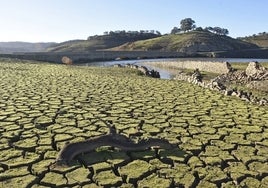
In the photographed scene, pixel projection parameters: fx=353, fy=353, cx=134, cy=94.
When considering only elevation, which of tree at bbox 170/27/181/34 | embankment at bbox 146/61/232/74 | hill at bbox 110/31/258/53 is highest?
tree at bbox 170/27/181/34

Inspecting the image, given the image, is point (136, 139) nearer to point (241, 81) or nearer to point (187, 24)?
point (241, 81)

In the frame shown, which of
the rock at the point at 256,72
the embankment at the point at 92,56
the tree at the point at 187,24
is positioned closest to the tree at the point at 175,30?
the tree at the point at 187,24

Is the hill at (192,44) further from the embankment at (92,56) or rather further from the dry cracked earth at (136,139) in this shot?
the dry cracked earth at (136,139)

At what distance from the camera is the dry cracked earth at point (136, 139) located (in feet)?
17.3

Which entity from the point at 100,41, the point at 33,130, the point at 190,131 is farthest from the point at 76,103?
the point at 100,41

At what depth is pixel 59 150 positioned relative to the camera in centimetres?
635

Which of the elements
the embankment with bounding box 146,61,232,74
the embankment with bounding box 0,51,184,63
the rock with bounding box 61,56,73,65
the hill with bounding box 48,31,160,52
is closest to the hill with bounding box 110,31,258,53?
the hill with bounding box 48,31,160,52

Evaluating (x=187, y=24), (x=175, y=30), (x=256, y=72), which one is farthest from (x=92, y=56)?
(x=175, y=30)

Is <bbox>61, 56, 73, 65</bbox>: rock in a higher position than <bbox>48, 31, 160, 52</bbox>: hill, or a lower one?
lower

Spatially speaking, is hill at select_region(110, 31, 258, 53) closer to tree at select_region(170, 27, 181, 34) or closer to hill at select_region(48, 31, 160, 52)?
hill at select_region(48, 31, 160, 52)

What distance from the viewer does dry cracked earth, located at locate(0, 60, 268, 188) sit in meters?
5.28

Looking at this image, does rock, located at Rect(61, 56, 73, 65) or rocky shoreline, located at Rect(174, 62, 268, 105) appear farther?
rock, located at Rect(61, 56, 73, 65)

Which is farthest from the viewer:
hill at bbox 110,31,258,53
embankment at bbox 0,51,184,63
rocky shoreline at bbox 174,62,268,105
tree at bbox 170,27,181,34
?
tree at bbox 170,27,181,34

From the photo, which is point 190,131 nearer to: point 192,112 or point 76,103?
point 192,112
